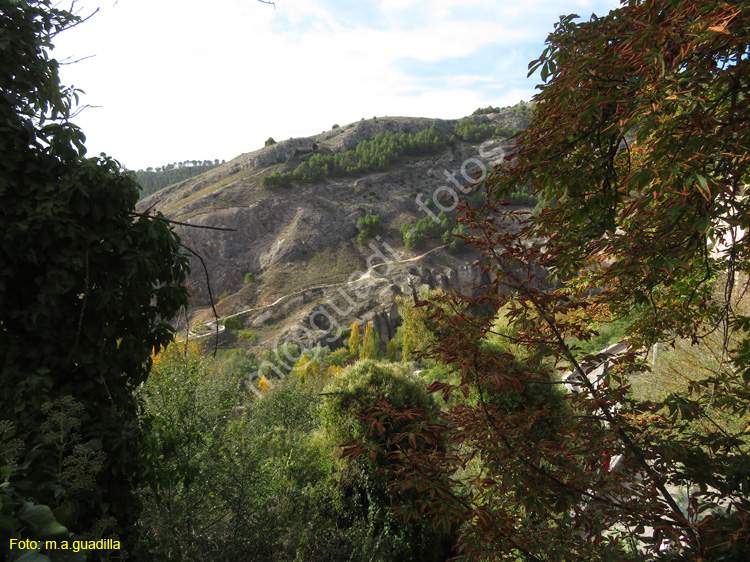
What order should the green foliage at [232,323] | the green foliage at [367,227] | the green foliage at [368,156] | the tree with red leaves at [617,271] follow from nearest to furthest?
1. the tree with red leaves at [617,271]
2. the green foliage at [232,323]
3. the green foliage at [367,227]
4. the green foliage at [368,156]

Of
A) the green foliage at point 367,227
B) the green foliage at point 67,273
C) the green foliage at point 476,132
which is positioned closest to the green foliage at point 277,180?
the green foliage at point 367,227

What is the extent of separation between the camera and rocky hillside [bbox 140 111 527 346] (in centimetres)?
3562

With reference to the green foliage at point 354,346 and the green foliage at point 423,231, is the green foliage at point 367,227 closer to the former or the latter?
the green foliage at point 423,231

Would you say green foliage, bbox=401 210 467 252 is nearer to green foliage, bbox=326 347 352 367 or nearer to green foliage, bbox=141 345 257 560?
green foliage, bbox=326 347 352 367

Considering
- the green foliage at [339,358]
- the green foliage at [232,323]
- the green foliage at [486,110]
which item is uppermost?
the green foliage at [486,110]

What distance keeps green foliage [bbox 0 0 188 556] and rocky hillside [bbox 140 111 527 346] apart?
27607 millimetres

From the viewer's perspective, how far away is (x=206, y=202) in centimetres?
4578

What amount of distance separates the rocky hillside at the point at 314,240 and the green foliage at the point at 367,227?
0.68 meters

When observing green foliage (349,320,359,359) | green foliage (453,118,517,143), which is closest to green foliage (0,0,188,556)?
green foliage (349,320,359,359)

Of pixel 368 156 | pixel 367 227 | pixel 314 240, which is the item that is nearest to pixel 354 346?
pixel 314 240

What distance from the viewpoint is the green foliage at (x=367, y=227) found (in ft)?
149

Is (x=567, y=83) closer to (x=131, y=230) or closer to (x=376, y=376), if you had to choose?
(x=131, y=230)

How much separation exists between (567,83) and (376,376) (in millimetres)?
4892

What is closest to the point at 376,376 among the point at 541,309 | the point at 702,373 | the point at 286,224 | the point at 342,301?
the point at 541,309
